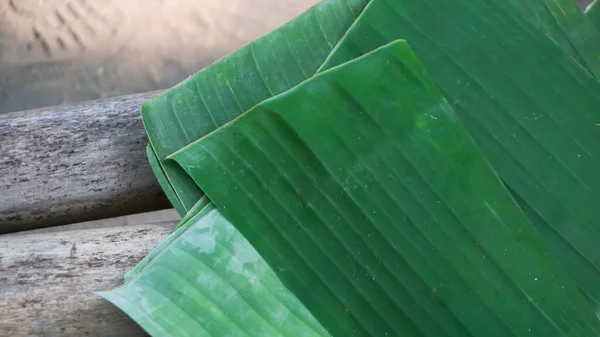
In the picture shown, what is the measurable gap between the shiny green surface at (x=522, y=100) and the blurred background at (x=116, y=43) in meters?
1.11

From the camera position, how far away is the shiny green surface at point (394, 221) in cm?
52

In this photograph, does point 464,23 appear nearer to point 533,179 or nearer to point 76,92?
point 533,179

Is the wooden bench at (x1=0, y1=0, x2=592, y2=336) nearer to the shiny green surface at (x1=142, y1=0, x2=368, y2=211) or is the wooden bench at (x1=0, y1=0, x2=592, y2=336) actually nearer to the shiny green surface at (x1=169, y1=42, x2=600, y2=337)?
the shiny green surface at (x1=142, y1=0, x2=368, y2=211)

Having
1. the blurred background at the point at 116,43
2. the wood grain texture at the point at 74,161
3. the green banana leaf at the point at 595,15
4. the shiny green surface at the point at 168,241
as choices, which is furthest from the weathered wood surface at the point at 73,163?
the blurred background at the point at 116,43

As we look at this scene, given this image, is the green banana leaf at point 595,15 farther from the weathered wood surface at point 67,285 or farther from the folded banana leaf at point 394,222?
the weathered wood surface at point 67,285

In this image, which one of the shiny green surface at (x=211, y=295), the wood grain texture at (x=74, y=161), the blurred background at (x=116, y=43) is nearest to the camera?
the shiny green surface at (x=211, y=295)

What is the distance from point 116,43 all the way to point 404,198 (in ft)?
4.53

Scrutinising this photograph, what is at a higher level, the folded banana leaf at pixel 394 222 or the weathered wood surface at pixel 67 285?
the weathered wood surface at pixel 67 285

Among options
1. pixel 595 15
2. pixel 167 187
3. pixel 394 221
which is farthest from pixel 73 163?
pixel 595 15

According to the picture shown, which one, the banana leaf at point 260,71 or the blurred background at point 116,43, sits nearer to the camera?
the banana leaf at point 260,71

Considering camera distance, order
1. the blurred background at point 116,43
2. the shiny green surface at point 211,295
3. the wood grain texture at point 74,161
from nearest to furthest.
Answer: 1. the shiny green surface at point 211,295
2. the wood grain texture at point 74,161
3. the blurred background at point 116,43

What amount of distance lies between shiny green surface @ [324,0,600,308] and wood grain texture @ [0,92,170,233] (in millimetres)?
305

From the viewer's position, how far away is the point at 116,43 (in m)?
Result: 1.65

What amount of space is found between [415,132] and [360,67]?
0.09 meters
